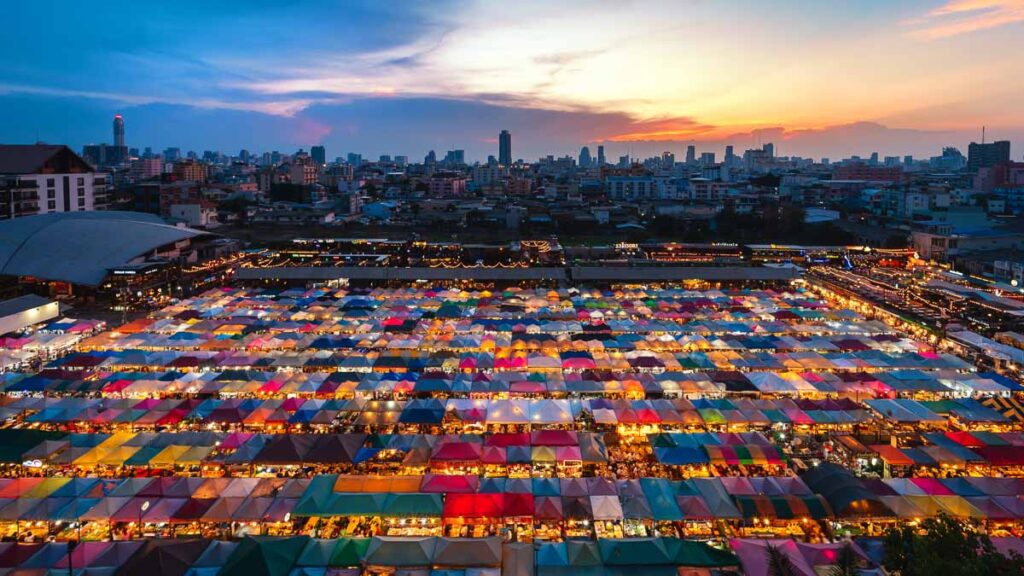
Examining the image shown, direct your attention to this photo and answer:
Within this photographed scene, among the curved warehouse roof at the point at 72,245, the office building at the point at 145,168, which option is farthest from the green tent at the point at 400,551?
the office building at the point at 145,168

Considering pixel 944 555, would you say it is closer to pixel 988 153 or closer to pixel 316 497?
pixel 316 497

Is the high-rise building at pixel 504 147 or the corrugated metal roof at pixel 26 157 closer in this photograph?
the corrugated metal roof at pixel 26 157

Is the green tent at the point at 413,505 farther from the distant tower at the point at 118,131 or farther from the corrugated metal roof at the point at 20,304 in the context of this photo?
the distant tower at the point at 118,131

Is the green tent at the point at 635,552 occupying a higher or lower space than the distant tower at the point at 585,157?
lower

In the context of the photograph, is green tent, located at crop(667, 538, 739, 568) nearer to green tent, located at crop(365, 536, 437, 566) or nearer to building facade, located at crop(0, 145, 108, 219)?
green tent, located at crop(365, 536, 437, 566)

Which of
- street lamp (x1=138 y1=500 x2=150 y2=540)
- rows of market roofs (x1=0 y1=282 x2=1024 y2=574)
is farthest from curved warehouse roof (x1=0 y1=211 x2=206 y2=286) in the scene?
street lamp (x1=138 y1=500 x2=150 y2=540)

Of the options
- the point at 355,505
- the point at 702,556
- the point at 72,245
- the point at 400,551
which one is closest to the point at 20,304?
the point at 72,245

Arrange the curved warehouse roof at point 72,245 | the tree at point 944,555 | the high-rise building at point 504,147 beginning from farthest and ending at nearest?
the high-rise building at point 504,147 < the curved warehouse roof at point 72,245 < the tree at point 944,555
